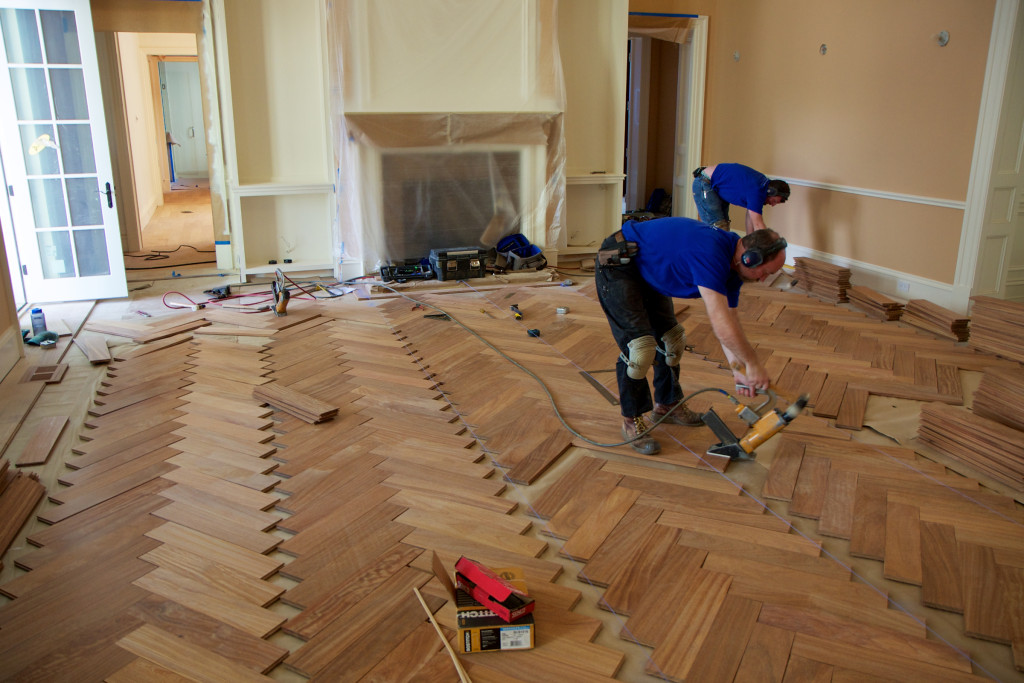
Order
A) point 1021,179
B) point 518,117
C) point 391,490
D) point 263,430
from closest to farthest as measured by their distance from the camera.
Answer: point 391,490 → point 263,430 → point 1021,179 → point 518,117

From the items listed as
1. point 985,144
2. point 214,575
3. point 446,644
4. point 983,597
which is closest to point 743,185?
point 985,144

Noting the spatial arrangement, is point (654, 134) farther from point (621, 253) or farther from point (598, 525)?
point (598, 525)

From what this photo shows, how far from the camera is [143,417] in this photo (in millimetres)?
3605

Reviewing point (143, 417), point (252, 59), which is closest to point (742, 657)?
point (143, 417)

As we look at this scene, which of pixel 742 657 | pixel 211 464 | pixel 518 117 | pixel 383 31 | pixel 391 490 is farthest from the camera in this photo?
pixel 518 117

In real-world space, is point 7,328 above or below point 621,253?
below

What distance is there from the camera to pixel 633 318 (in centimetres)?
313

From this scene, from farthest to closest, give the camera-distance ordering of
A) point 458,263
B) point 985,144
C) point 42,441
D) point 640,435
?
1. point 458,263
2. point 985,144
3. point 42,441
4. point 640,435

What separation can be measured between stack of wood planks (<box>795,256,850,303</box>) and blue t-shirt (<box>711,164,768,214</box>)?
727 mm

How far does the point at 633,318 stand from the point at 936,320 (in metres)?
2.72

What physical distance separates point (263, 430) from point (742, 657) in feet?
7.63

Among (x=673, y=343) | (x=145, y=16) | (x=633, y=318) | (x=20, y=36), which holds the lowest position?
(x=673, y=343)

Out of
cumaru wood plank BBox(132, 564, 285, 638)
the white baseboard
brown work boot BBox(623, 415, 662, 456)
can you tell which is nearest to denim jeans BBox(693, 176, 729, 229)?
the white baseboard

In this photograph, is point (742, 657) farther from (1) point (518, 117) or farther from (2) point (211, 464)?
(1) point (518, 117)
